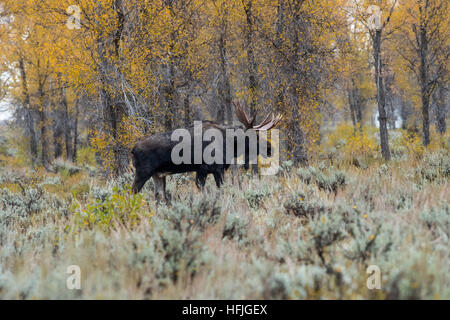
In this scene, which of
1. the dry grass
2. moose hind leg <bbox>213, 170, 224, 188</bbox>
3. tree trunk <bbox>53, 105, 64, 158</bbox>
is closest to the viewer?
the dry grass

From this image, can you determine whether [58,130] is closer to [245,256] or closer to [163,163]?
[163,163]

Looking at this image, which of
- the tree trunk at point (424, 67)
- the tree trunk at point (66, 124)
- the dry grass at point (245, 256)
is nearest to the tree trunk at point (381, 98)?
the tree trunk at point (424, 67)

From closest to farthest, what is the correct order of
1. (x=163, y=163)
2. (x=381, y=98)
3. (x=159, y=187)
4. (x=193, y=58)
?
(x=163, y=163)
(x=159, y=187)
(x=193, y=58)
(x=381, y=98)

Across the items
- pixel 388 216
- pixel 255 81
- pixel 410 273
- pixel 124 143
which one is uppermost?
pixel 255 81

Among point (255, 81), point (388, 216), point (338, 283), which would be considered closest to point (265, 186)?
point (388, 216)

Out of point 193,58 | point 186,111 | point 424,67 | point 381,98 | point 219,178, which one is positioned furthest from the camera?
point 424,67

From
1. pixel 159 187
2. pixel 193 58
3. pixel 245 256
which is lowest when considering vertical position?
pixel 245 256

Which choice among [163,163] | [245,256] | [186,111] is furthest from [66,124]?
[245,256]

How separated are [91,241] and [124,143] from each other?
17.9 ft

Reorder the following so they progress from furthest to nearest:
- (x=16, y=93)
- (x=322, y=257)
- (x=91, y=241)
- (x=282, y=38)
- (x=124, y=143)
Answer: (x=16, y=93), (x=282, y=38), (x=124, y=143), (x=91, y=241), (x=322, y=257)

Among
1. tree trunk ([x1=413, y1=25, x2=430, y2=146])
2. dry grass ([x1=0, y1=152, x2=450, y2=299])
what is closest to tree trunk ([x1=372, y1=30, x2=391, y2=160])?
tree trunk ([x1=413, y1=25, x2=430, y2=146])

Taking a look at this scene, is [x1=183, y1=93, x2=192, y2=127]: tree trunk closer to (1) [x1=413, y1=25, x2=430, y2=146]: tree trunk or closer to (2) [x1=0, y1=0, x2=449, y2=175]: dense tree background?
(2) [x1=0, y1=0, x2=449, y2=175]: dense tree background

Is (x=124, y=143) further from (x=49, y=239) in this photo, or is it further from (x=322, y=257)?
(x=322, y=257)
